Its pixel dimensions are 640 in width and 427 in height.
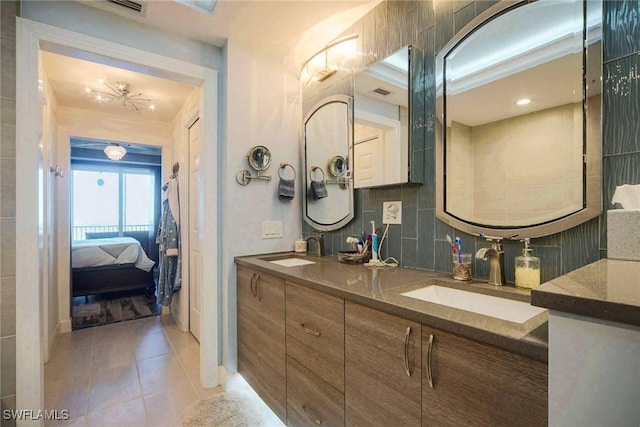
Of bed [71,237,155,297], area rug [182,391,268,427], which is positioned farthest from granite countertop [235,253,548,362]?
bed [71,237,155,297]

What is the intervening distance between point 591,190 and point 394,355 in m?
0.89

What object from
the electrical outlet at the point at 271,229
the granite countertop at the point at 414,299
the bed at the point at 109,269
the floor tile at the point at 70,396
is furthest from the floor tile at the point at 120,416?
the bed at the point at 109,269

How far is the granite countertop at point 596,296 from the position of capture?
49cm

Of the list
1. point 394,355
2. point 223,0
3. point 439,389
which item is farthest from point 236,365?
point 223,0

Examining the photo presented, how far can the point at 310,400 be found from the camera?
1344 millimetres

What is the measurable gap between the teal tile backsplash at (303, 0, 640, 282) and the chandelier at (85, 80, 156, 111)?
93.3 inches

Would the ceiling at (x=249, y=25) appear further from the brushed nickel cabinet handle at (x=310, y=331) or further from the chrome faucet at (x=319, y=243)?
the brushed nickel cabinet handle at (x=310, y=331)

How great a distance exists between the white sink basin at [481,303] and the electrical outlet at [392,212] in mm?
495

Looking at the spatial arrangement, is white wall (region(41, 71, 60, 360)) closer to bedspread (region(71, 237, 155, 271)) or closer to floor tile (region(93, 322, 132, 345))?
floor tile (region(93, 322, 132, 345))

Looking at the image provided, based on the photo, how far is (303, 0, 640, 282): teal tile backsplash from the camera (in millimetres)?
960

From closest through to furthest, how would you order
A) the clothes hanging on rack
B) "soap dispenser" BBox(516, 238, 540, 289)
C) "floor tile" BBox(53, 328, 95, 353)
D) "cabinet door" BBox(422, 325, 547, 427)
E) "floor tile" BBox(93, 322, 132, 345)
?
1. "cabinet door" BBox(422, 325, 547, 427)
2. "soap dispenser" BBox(516, 238, 540, 289)
3. "floor tile" BBox(53, 328, 95, 353)
4. "floor tile" BBox(93, 322, 132, 345)
5. the clothes hanging on rack

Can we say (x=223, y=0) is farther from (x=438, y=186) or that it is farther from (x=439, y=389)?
(x=439, y=389)

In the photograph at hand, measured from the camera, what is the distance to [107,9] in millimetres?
1743

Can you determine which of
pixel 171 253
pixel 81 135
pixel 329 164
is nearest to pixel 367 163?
pixel 329 164
